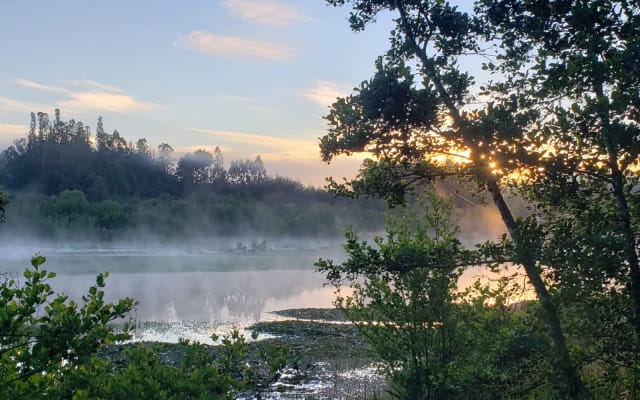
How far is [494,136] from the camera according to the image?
6.64 meters

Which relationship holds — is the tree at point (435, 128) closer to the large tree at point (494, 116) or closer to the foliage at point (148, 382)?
the large tree at point (494, 116)

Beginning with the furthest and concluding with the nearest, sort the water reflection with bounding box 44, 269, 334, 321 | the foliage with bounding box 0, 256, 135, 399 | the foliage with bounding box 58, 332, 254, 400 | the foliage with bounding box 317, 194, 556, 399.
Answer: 1. the water reflection with bounding box 44, 269, 334, 321
2. the foliage with bounding box 317, 194, 556, 399
3. the foliage with bounding box 58, 332, 254, 400
4. the foliage with bounding box 0, 256, 135, 399

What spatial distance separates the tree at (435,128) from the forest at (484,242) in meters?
0.02

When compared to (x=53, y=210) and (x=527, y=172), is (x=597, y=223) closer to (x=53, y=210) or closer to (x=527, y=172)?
(x=527, y=172)

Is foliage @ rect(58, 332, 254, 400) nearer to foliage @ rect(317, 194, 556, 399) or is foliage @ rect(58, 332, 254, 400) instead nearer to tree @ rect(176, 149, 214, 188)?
foliage @ rect(317, 194, 556, 399)

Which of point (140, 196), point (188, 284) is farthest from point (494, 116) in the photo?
point (140, 196)

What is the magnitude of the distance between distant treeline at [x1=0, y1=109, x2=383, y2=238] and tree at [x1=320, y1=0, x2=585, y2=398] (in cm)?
6744

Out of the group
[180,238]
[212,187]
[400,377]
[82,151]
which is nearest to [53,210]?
[180,238]

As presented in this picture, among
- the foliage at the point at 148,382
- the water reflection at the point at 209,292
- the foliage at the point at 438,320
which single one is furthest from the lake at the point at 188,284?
the foliage at the point at 438,320

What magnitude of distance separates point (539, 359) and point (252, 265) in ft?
191

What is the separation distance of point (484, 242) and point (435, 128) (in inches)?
62.1

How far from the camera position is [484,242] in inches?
268

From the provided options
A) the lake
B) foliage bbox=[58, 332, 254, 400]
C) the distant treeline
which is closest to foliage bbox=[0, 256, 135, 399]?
→ foliage bbox=[58, 332, 254, 400]

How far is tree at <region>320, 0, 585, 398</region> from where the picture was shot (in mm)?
6508
